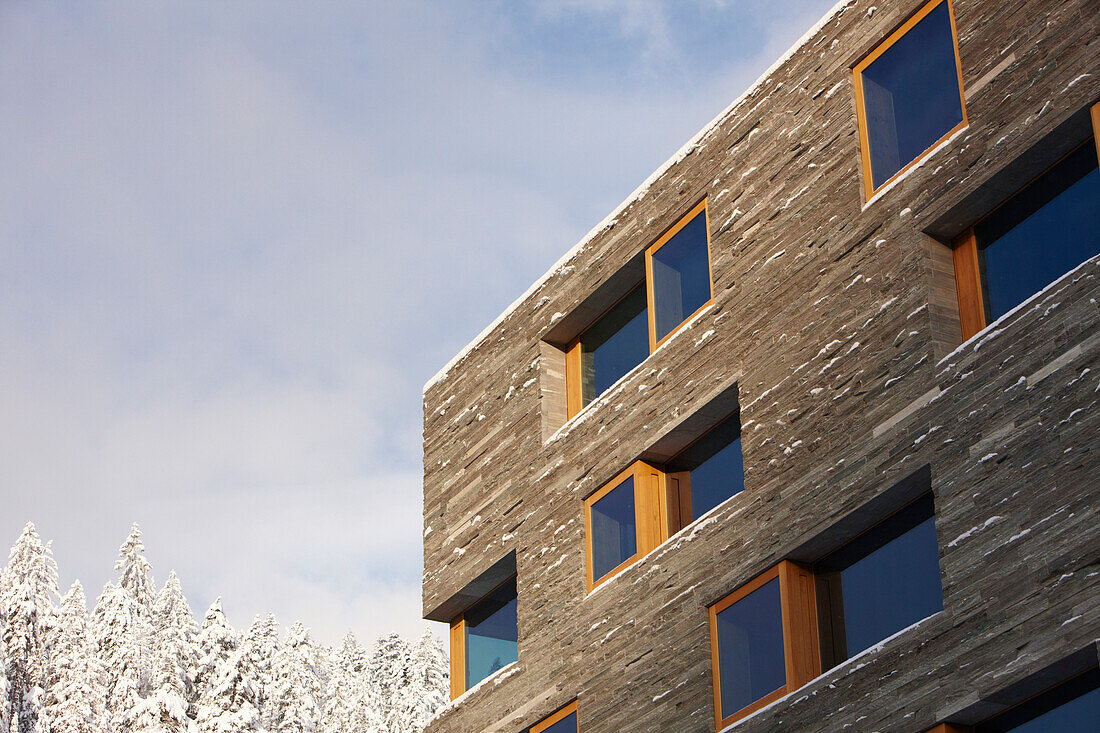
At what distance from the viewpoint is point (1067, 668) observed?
436 inches

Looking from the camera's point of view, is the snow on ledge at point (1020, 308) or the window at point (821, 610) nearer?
the snow on ledge at point (1020, 308)

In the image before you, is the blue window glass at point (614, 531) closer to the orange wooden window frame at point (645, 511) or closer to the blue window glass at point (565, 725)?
the orange wooden window frame at point (645, 511)

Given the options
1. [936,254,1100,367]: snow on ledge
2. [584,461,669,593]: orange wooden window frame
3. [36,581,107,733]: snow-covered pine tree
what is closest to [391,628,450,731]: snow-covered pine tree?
[36,581,107,733]: snow-covered pine tree

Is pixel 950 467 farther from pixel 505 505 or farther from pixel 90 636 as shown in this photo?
pixel 90 636

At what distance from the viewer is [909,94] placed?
14703 millimetres

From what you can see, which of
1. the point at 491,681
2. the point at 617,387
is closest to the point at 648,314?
the point at 617,387

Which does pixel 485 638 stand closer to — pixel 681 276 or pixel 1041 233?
pixel 681 276

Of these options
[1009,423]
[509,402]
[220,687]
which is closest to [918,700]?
[1009,423]

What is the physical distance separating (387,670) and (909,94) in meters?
60.9

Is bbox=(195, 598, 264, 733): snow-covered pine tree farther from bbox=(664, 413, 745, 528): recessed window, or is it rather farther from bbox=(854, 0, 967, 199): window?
bbox=(854, 0, 967, 199): window

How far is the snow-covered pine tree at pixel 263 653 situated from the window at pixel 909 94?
40729mm

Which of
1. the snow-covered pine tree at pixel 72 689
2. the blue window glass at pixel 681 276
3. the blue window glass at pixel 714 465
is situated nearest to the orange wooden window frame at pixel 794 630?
the blue window glass at pixel 714 465

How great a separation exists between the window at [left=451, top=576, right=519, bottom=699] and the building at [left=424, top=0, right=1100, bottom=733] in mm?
52

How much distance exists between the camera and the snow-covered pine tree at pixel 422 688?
204 ft
